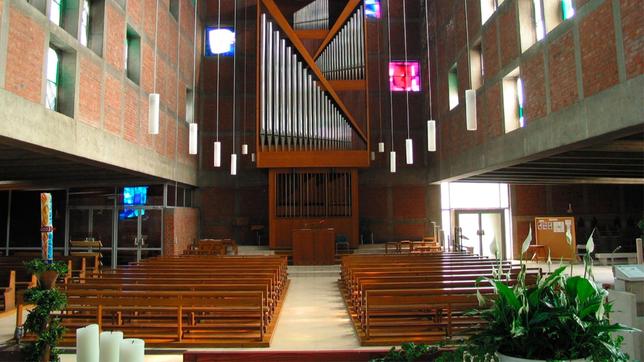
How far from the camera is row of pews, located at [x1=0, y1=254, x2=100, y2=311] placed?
25.0 ft

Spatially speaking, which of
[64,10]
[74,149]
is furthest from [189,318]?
[64,10]

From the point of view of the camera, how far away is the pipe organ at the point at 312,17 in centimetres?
1505

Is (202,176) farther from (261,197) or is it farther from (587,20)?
(587,20)

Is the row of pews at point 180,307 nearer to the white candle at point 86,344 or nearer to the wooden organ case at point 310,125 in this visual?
the white candle at point 86,344

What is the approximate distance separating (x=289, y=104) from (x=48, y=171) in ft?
21.3

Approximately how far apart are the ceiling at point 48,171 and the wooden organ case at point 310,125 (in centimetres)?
388

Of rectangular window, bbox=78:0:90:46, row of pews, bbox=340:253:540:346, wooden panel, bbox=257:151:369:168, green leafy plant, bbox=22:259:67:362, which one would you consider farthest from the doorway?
green leafy plant, bbox=22:259:67:362

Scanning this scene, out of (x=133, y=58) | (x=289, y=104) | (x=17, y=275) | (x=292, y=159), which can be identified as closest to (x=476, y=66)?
(x=289, y=104)

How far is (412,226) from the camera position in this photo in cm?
1590

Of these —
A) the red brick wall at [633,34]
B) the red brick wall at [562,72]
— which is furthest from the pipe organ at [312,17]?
the red brick wall at [633,34]

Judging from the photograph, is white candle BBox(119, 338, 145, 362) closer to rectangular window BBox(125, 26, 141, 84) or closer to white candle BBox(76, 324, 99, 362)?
white candle BBox(76, 324, 99, 362)

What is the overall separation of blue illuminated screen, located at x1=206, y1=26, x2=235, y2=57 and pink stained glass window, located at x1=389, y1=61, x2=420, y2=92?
5.82 meters

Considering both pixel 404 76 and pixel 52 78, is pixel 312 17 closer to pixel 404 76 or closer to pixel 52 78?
pixel 404 76

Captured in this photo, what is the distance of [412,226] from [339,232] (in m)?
3.19
